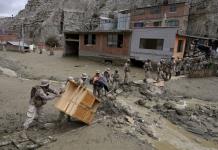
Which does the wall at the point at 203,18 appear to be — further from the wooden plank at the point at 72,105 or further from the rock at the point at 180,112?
the wooden plank at the point at 72,105

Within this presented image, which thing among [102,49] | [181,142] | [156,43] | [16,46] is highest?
[156,43]

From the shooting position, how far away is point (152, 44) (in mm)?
25406

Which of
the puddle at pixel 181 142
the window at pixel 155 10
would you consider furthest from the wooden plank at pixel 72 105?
the window at pixel 155 10

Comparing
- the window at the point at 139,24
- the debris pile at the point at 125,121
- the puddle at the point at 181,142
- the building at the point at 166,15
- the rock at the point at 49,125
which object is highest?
the building at the point at 166,15

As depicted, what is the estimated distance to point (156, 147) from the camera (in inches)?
315

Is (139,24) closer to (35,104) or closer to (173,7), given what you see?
(173,7)

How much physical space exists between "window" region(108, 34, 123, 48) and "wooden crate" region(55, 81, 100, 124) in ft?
67.3

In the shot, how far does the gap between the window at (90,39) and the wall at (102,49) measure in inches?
17.3

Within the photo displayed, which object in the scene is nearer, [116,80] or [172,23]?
[116,80]

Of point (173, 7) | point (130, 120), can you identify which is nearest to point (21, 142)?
point (130, 120)

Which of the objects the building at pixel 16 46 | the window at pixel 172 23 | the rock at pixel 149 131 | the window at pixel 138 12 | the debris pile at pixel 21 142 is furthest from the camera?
the building at pixel 16 46

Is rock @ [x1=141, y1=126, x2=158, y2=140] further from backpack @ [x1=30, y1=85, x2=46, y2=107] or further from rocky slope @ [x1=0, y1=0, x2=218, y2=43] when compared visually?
rocky slope @ [x1=0, y1=0, x2=218, y2=43]

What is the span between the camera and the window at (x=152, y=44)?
2459cm

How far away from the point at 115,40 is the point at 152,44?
213 inches
